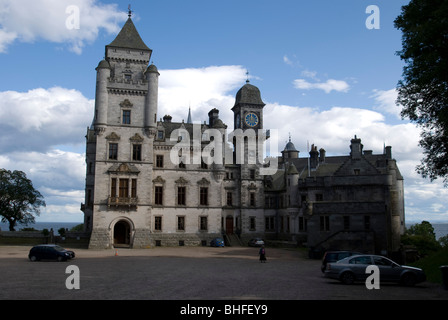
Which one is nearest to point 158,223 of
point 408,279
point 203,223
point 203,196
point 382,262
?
point 203,223

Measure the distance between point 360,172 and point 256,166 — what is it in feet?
53.0

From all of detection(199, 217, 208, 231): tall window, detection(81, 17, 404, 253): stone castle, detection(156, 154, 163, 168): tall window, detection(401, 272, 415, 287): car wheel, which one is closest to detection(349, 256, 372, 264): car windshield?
detection(401, 272, 415, 287): car wheel

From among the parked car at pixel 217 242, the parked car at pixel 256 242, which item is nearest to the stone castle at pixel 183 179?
the parked car at pixel 217 242

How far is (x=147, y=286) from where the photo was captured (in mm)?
20125

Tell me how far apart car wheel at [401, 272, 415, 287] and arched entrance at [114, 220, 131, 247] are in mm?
37844

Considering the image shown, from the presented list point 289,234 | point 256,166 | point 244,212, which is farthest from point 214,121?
point 289,234

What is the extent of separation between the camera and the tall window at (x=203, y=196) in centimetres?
5700

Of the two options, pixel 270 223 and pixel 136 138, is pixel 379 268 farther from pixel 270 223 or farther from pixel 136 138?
pixel 270 223

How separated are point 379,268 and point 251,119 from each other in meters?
42.2

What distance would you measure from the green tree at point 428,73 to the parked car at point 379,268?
797 cm

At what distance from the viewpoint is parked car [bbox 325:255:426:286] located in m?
21.7

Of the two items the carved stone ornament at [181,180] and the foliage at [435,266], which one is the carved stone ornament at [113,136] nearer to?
the carved stone ornament at [181,180]

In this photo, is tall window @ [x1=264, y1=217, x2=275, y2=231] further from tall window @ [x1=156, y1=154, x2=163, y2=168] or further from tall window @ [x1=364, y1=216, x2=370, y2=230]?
tall window @ [x1=364, y1=216, x2=370, y2=230]
